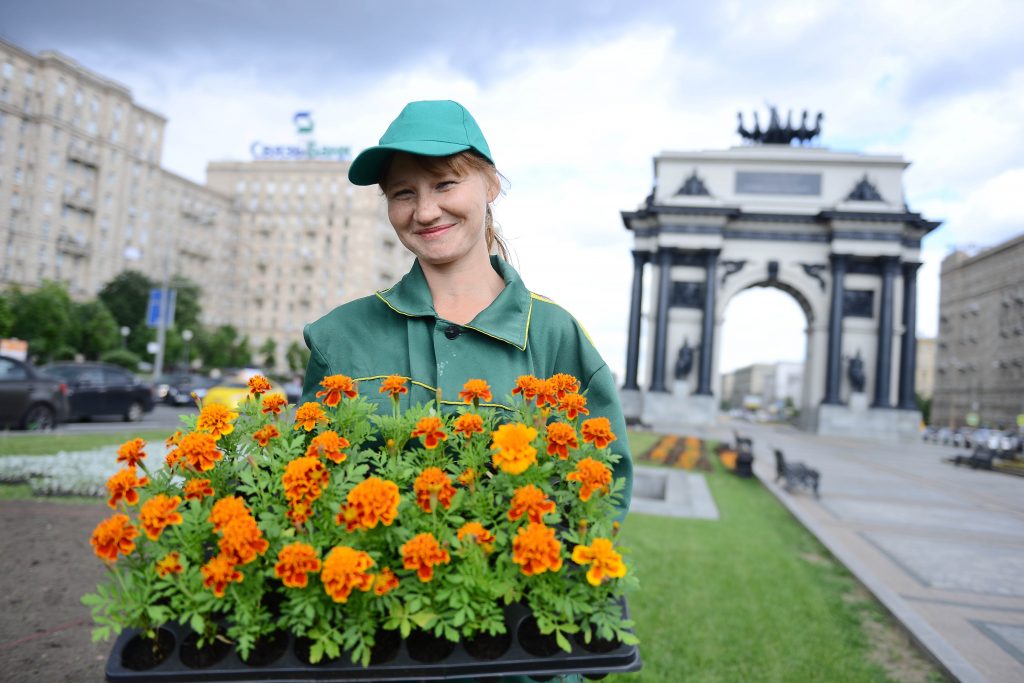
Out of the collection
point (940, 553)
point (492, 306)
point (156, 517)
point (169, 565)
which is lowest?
point (940, 553)

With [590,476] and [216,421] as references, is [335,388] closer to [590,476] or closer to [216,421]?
[216,421]

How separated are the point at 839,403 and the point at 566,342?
138 ft

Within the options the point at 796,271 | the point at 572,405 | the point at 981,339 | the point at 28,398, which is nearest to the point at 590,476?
the point at 572,405

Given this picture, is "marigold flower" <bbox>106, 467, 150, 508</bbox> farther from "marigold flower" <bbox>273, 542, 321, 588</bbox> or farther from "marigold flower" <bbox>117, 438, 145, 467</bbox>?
"marigold flower" <bbox>273, 542, 321, 588</bbox>

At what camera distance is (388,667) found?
1411 mm

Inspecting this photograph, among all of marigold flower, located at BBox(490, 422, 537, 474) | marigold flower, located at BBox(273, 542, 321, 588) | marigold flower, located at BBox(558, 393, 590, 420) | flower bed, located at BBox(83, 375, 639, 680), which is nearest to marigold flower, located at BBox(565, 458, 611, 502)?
flower bed, located at BBox(83, 375, 639, 680)

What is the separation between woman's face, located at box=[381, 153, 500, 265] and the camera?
2.16 metres

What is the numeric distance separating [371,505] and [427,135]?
114 centimetres

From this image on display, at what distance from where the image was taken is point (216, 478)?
1.67m

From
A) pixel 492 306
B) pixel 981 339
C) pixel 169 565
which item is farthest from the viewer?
pixel 981 339

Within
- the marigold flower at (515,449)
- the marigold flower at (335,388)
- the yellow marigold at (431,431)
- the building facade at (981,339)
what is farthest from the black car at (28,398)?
the building facade at (981,339)

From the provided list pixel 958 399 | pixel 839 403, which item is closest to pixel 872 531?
pixel 839 403

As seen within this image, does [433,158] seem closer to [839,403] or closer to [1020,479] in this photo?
[1020,479]

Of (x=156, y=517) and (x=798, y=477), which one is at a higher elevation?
(x=156, y=517)
